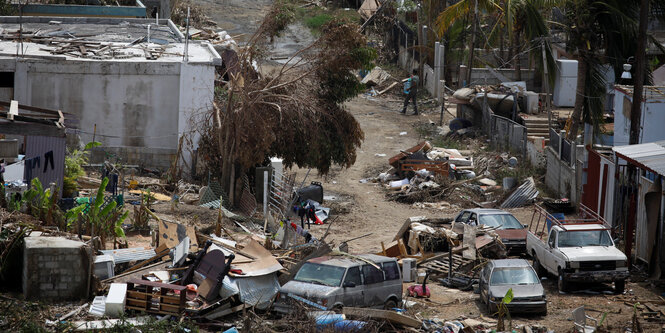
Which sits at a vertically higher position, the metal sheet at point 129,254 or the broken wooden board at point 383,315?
the metal sheet at point 129,254

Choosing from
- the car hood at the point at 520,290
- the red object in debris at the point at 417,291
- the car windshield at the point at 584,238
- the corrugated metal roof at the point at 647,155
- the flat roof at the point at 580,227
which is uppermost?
the corrugated metal roof at the point at 647,155

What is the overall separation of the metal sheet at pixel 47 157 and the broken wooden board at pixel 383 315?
387 inches

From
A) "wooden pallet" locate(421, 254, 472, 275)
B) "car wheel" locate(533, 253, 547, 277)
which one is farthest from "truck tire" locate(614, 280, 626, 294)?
"wooden pallet" locate(421, 254, 472, 275)

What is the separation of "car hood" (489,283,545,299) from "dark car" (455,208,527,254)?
4.80 meters

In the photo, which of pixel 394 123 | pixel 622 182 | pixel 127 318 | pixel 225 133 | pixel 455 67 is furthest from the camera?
pixel 455 67

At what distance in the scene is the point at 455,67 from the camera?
45.9 meters

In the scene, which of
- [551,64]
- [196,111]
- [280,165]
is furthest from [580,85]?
[196,111]

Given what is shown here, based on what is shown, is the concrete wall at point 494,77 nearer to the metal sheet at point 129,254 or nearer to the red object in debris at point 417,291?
the red object in debris at point 417,291

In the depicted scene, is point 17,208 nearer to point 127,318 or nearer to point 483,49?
point 127,318

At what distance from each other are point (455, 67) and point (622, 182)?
23.8 meters

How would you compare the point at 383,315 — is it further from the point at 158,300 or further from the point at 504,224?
the point at 504,224

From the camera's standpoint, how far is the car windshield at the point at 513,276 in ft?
56.6

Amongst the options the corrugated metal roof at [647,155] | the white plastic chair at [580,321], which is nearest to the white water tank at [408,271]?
the white plastic chair at [580,321]

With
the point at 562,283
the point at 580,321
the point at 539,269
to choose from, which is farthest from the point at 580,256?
the point at 580,321
